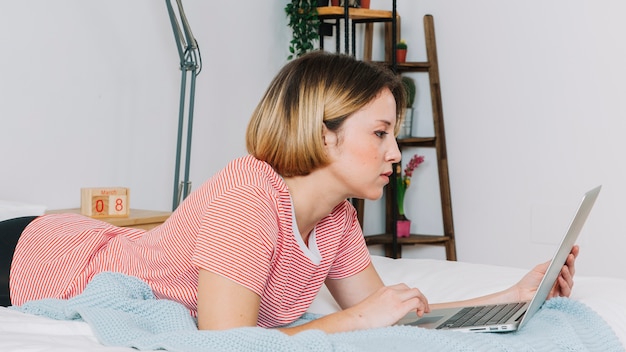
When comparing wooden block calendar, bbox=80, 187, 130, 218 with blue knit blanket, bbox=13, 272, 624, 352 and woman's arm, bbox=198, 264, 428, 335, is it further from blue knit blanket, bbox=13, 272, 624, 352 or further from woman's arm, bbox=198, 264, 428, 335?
woman's arm, bbox=198, 264, 428, 335

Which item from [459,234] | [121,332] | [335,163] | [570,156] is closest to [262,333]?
[121,332]

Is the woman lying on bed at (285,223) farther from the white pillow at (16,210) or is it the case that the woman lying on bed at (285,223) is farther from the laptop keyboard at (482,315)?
the white pillow at (16,210)

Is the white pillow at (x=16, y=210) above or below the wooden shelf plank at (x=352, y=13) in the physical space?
below

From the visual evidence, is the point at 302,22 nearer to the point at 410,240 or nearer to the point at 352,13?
the point at 352,13

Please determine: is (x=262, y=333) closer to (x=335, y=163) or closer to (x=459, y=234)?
(x=335, y=163)

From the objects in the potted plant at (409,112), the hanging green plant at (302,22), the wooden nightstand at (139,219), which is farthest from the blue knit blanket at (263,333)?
the potted plant at (409,112)

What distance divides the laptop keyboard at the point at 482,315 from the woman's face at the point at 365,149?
25 centimetres

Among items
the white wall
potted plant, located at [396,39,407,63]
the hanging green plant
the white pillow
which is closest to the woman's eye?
the white pillow

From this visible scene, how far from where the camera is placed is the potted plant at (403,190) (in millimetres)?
3805

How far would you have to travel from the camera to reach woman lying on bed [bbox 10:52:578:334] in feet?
3.97

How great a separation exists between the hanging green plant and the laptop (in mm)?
2193

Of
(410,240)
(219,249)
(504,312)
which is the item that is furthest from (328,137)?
(410,240)

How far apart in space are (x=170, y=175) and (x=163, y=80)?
13.7 inches

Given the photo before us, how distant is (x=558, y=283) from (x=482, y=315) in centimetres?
23
